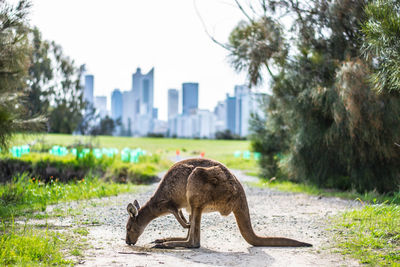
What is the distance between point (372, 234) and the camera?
6168mm

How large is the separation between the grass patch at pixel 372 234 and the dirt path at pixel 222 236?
24 cm

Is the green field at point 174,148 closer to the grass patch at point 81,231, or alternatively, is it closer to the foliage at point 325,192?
A: the foliage at point 325,192

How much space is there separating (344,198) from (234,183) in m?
6.25

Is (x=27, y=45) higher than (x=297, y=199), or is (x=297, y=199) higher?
(x=27, y=45)

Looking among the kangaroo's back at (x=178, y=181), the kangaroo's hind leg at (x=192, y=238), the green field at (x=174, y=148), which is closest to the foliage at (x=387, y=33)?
the kangaroo's back at (x=178, y=181)

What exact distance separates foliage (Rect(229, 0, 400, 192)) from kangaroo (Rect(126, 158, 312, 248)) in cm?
573

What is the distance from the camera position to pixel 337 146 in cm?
1162

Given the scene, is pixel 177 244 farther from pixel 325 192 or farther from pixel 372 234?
pixel 325 192

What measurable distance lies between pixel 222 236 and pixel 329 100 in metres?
6.09

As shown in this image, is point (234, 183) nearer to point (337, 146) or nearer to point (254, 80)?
point (337, 146)

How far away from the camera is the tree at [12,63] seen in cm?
893

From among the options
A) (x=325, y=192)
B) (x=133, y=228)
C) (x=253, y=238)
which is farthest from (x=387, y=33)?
(x=325, y=192)

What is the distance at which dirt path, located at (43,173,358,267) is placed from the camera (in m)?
5.01

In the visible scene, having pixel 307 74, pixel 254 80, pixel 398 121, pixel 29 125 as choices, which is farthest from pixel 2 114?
pixel 398 121
